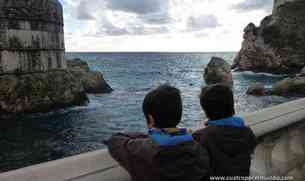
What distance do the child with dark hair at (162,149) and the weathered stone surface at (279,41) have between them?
6063 cm

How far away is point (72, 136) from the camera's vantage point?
1491 cm

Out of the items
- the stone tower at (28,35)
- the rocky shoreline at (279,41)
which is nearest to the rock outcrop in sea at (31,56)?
the stone tower at (28,35)

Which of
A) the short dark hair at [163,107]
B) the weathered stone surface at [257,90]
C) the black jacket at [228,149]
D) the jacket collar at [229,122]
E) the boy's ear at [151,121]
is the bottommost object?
the weathered stone surface at [257,90]

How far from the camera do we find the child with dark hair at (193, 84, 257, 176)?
2035mm

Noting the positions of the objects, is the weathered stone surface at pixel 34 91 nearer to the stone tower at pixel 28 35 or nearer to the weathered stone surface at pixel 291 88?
the stone tower at pixel 28 35

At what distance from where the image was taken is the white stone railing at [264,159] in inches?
60.8

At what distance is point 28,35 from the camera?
595 inches

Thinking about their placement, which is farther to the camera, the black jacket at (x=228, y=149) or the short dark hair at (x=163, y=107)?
the black jacket at (x=228, y=149)

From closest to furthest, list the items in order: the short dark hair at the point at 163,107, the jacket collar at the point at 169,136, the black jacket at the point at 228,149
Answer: the jacket collar at the point at 169,136, the short dark hair at the point at 163,107, the black jacket at the point at 228,149

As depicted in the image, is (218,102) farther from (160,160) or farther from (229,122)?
(160,160)

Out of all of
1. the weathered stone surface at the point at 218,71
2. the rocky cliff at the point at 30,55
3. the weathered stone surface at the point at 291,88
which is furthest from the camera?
the weathered stone surface at the point at 218,71

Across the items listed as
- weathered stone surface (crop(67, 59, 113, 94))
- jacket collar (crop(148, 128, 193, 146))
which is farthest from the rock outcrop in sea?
weathered stone surface (crop(67, 59, 113, 94))

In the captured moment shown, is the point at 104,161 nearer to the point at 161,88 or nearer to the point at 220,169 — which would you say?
the point at 161,88

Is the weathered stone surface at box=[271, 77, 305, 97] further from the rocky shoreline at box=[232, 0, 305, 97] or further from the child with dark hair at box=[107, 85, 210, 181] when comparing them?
the child with dark hair at box=[107, 85, 210, 181]
